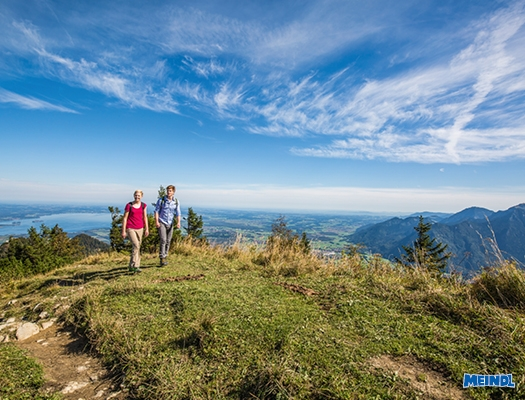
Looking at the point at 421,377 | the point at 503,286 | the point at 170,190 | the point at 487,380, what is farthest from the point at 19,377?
the point at 503,286

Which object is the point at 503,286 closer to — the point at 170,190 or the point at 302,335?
the point at 302,335

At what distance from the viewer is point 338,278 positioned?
227 inches

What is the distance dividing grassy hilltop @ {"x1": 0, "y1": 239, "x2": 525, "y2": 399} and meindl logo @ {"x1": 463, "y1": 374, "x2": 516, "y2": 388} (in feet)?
0.17

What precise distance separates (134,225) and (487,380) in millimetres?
7749

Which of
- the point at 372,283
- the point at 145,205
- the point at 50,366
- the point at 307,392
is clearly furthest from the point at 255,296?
the point at 145,205

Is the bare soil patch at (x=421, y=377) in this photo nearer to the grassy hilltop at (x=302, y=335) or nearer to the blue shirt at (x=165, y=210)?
the grassy hilltop at (x=302, y=335)

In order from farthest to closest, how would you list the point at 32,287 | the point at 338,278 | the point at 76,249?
the point at 76,249 < the point at 32,287 < the point at 338,278

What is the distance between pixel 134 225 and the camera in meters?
7.56

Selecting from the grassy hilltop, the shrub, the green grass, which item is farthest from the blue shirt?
the shrub

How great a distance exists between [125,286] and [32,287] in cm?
455

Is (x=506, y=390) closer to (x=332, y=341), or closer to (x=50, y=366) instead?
(x=332, y=341)

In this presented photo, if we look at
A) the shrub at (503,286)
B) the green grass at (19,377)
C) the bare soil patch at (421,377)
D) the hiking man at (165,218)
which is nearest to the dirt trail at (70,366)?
the green grass at (19,377)

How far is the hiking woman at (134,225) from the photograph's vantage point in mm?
7422

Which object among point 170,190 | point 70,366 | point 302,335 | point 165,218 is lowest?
point 70,366
